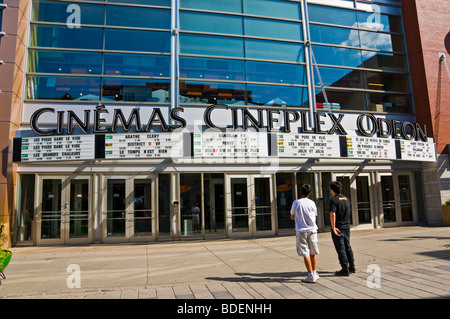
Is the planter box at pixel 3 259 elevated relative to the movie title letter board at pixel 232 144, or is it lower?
lower

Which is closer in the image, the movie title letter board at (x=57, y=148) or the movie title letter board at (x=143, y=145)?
the movie title letter board at (x=57, y=148)

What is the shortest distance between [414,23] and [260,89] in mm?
8731

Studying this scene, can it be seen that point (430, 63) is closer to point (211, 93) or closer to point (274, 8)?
point (274, 8)

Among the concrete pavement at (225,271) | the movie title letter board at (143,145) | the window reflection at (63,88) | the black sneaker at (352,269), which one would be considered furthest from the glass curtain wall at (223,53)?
the black sneaker at (352,269)

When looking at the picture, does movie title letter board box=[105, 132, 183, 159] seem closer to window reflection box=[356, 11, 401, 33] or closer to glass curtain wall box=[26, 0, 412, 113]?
glass curtain wall box=[26, 0, 412, 113]

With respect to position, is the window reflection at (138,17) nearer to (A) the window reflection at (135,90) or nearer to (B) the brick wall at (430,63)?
(A) the window reflection at (135,90)

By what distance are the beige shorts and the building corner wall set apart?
9.74 metres

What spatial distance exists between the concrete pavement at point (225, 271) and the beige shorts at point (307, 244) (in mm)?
550

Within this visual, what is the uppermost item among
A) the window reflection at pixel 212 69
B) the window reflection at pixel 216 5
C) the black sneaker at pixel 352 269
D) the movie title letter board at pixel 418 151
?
the window reflection at pixel 216 5

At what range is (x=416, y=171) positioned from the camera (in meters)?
15.5

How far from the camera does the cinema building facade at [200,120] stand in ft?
37.7

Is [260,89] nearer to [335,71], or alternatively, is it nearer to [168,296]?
[335,71]

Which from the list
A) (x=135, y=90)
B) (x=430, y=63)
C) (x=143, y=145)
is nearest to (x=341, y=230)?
(x=143, y=145)
